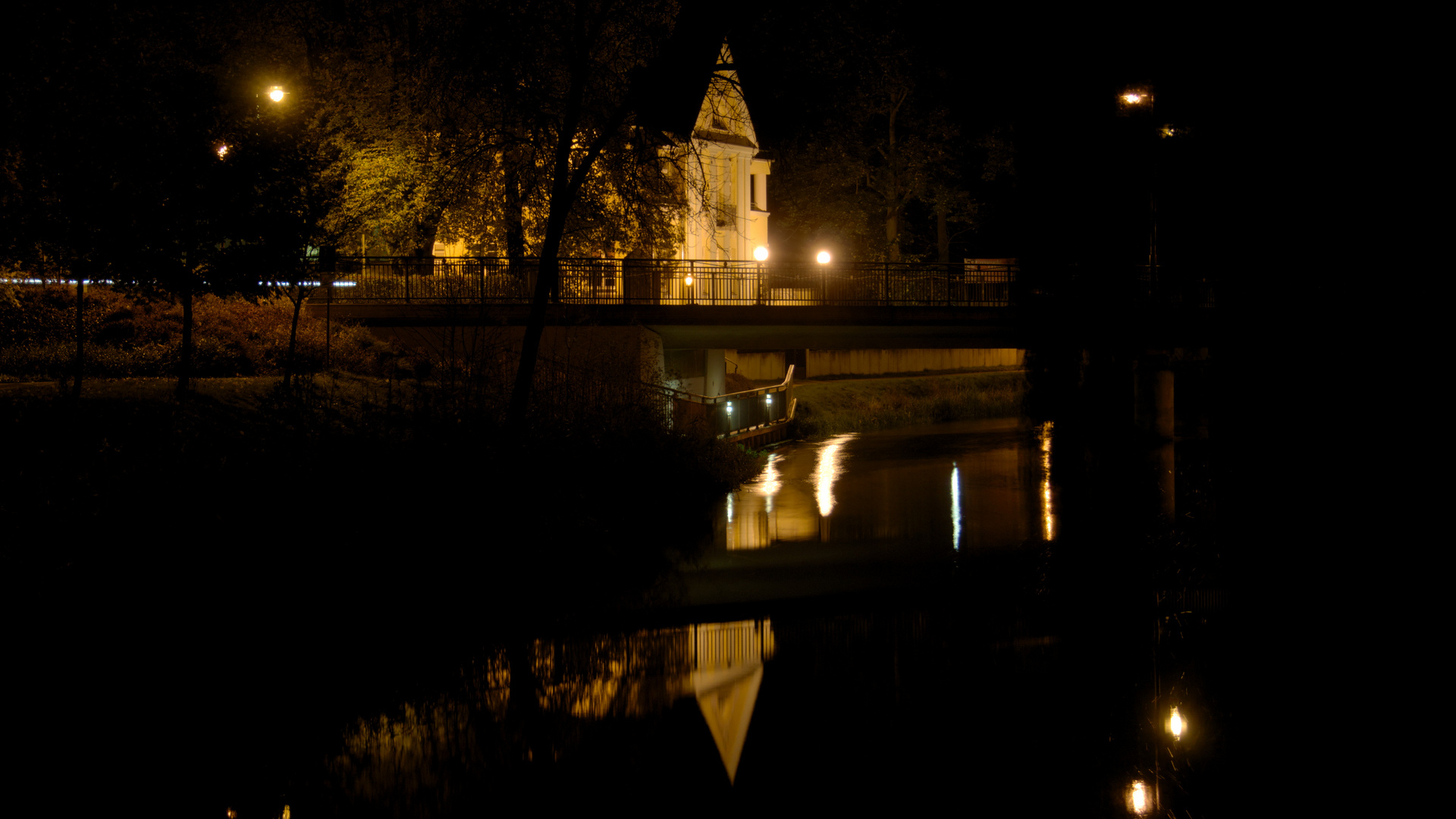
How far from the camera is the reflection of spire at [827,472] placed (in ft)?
61.9

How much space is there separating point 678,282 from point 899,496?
12.1 m

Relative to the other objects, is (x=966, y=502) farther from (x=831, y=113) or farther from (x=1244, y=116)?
(x=831, y=113)

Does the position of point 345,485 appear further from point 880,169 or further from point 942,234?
point 942,234

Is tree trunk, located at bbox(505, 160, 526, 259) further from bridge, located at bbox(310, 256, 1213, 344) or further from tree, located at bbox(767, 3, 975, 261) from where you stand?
tree, located at bbox(767, 3, 975, 261)

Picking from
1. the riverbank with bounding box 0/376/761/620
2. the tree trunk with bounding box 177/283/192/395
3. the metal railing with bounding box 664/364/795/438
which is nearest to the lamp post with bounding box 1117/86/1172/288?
the metal railing with bounding box 664/364/795/438

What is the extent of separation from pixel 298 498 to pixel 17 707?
3530 mm

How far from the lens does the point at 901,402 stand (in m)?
41.7

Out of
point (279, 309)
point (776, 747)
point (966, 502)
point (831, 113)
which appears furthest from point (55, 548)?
point (831, 113)

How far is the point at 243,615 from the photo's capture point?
9289mm

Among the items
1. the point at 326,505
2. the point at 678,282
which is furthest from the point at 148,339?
the point at 326,505

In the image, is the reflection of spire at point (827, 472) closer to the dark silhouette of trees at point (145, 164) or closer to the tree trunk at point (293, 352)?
the tree trunk at point (293, 352)

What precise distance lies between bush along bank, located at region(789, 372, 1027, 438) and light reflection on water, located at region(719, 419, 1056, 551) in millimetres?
4186

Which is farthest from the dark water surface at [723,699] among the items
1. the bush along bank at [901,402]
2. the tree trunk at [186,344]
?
the bush along bank at [901,402]

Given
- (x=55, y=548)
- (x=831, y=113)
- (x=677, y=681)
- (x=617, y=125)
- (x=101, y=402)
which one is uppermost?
(x=831, y=113)
